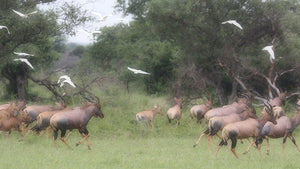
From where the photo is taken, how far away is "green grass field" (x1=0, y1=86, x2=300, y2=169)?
10.2 m

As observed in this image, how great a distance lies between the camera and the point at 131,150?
41.6 ft

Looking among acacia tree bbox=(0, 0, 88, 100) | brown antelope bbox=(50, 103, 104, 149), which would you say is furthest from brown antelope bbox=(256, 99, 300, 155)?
acacia tree bbox=(0, 0, 88, 100)

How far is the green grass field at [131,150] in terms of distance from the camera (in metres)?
10.2

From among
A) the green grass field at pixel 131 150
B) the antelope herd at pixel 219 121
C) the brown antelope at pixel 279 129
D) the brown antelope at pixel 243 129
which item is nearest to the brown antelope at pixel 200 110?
the green grass field at pixel 131 150

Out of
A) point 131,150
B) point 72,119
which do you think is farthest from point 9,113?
point 131,150

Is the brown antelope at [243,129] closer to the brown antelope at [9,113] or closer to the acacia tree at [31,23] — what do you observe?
the brown antelope at [9,113]

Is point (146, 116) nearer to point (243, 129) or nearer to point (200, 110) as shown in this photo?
point (200, 110)

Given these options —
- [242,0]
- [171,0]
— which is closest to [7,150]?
[171,0]

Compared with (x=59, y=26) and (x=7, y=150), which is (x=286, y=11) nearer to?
(x=59, y=26)

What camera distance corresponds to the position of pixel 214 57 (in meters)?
22.1

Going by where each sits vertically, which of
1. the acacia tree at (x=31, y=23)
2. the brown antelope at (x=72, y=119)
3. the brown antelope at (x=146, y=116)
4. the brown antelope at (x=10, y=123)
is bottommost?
the brown antelope at (x=146, y=116)

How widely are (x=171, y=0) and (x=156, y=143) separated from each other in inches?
334

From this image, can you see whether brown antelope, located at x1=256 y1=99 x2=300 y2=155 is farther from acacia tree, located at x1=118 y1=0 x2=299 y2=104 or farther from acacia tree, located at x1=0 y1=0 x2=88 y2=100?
acacia tree, located at x1=0 y1=0 x2=88 y2=100

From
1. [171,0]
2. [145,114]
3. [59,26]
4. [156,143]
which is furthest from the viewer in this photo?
[171,0]
